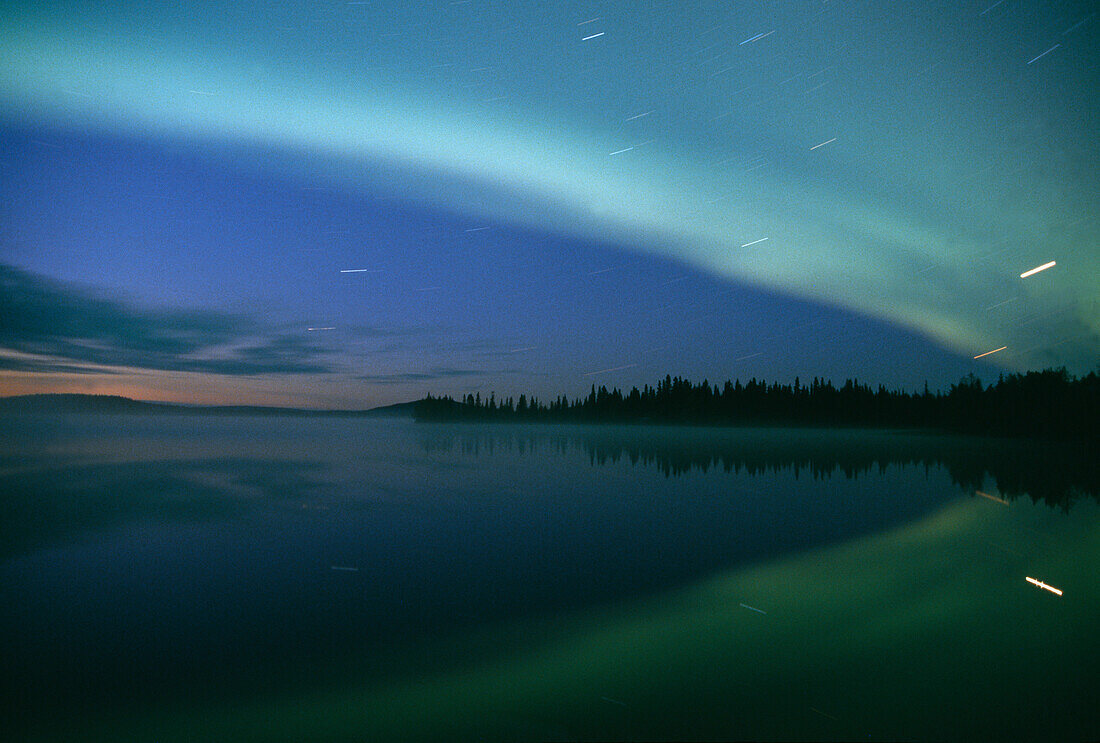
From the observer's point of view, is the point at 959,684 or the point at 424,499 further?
the point at 424,499

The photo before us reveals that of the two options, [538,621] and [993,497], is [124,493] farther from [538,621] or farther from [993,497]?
[993,497]

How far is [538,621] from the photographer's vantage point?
12039 mm

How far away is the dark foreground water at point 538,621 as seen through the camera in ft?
26.8

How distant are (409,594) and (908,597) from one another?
12.3 metres

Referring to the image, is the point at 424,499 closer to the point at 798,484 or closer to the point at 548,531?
the point at 548,531

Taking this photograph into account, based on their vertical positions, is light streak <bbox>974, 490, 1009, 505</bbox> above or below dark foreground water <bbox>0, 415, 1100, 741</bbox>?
below

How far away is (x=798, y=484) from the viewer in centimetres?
3662

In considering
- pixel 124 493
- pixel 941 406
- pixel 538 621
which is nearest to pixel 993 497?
pixel 538 621

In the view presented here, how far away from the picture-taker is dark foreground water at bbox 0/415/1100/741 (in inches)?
321

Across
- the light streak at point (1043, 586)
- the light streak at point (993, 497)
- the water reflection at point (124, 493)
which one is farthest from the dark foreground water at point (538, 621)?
the light streak at point (993, 497)

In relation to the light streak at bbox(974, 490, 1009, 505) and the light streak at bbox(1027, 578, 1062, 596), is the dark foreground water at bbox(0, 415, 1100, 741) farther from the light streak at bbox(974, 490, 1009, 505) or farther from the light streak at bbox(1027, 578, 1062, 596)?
the light streak at bbox(974, 490, 1009, 505)

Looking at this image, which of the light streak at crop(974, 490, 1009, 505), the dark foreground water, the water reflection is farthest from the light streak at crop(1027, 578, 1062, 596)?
the water reflection

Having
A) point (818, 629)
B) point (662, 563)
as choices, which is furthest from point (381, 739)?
point (662, 563)

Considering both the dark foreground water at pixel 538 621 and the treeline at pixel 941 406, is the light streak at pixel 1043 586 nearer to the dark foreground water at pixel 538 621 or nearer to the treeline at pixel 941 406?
the dark foreground water at pixel 538 621
